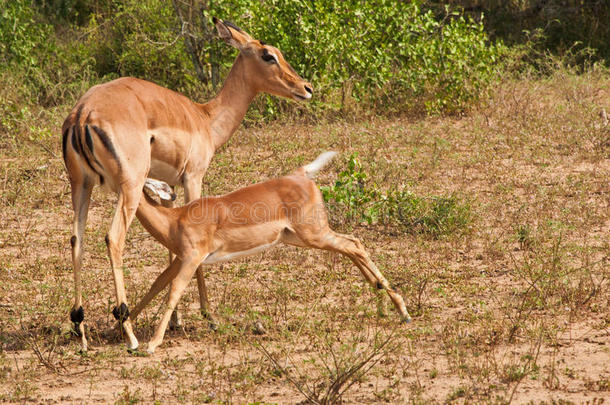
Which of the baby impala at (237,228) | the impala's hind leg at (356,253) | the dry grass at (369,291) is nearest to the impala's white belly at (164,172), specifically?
the baby impala at (237,228)

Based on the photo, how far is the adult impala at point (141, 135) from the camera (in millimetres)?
4711

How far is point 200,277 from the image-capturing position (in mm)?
5320

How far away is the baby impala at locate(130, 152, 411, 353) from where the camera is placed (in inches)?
192

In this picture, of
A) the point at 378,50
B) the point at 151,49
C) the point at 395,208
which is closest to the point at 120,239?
the point at 395,208

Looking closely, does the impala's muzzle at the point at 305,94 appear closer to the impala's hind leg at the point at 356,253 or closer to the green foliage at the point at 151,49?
the impala's hind leg at the point at 356,253

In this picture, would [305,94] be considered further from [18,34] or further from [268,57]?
[18,34]

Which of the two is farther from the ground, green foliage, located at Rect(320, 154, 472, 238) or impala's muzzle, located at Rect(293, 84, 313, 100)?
impala's muzzle, located at Rect(293, 84, 313, 100)

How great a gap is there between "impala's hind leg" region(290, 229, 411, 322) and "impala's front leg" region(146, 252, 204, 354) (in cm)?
72

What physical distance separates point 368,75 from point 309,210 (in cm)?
470

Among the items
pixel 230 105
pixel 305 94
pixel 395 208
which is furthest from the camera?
pixel 395 208

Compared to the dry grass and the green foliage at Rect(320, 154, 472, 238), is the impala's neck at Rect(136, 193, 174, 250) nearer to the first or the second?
the dry grass

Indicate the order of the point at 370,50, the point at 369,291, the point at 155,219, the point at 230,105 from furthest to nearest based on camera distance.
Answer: the point at 370,50
the point at 230,105
the point at 369,291
the point at 155,219

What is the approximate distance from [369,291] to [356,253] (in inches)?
18.6

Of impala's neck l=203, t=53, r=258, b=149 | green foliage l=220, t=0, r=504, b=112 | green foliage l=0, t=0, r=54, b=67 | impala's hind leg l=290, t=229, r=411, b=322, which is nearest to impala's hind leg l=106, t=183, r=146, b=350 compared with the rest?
impala's hind leg l=290, t=229, r=411, b=322
